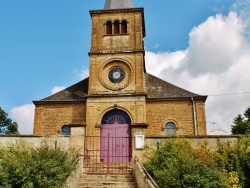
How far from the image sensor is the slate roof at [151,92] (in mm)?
26281

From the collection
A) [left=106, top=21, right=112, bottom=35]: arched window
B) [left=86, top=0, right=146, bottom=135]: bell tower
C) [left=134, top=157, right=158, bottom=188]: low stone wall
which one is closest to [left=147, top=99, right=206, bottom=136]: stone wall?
[left=86, top=0, right=146, bottom=135]: bell tower

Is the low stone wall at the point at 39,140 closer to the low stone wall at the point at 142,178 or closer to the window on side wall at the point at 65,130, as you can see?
the low stone wall at the point at 142,178

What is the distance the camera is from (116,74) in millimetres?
25719

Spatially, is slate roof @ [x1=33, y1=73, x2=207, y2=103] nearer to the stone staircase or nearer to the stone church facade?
the stone church facade

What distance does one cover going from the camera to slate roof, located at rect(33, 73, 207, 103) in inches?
1035

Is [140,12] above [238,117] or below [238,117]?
above

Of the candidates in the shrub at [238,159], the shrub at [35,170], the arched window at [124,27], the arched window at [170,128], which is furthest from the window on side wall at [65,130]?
the shrub at [238,159]

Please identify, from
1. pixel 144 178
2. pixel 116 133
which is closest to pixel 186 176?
pixel 144 178

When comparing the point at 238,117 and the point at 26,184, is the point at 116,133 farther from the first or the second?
the point at 238,117

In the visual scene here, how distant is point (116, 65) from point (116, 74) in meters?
0.74

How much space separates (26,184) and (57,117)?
15.3 m

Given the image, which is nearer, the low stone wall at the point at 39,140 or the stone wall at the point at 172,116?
the low stone wall at the point at 39,140

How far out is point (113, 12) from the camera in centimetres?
2719

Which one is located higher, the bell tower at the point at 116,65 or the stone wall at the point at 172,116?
the bell tower at the point at 116,65
